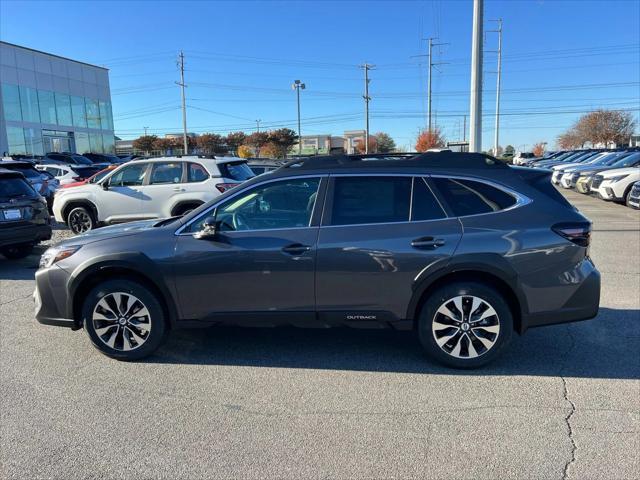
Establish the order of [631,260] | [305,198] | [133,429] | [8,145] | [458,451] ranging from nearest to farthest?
[458,451], [133,429], [305,198], [631,260], [8,145]

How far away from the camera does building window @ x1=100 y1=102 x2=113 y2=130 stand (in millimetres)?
54562

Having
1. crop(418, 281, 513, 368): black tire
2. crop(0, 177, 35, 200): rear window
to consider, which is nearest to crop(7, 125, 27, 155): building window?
crop(0, 177, 35, 200): rear window

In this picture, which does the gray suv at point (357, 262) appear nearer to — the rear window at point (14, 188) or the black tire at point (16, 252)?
the rear window at point (14, 188)

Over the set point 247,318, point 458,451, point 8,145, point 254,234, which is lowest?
point 458,451

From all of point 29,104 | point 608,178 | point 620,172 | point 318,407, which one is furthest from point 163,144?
point 318,407

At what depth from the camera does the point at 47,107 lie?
153 ft

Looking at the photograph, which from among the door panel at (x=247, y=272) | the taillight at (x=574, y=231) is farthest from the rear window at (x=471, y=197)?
the door panel at (x=247, y=272)

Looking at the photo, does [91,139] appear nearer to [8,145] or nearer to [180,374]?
[8,145]

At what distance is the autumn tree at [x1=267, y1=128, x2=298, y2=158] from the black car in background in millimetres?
66837

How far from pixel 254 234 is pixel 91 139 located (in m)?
54.9

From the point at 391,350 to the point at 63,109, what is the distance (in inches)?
2086

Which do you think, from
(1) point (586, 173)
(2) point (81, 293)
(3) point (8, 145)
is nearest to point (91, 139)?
(3) point (8, 145)

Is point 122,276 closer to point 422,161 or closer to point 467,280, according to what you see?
point 422,161

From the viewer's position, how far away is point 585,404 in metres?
3.52
